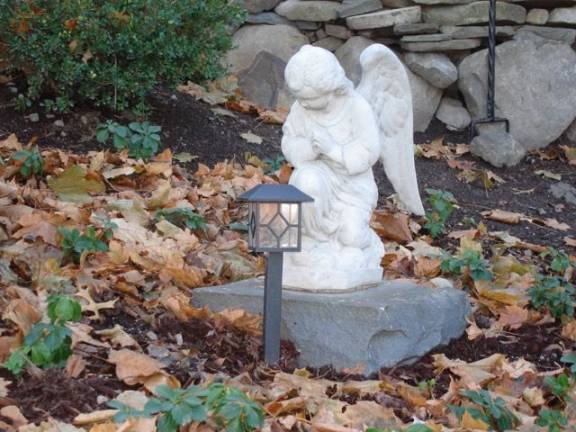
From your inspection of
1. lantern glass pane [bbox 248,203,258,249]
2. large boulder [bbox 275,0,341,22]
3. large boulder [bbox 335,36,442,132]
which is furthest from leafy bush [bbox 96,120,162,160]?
large boulder [bbox 275,0,341,22]

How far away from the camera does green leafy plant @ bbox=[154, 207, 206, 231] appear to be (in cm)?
550

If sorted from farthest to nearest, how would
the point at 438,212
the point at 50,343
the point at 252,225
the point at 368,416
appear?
the point at 438,212, the point at 252,225, the point at 368,416, the point at 50,343

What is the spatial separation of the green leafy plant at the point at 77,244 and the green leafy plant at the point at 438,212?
2388 mm

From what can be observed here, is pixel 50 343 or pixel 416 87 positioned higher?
pixel 416 87

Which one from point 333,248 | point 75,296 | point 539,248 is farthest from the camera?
point 539,248

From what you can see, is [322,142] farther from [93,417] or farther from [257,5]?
[257,5]

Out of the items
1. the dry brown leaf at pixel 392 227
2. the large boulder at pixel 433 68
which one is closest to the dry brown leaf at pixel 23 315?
the dry brown leaf at pixel 392 227

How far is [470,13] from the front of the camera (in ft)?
29.4

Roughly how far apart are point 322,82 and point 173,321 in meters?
1.12

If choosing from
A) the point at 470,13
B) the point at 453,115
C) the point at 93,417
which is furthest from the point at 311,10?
the point at 93,417

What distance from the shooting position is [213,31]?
714cm

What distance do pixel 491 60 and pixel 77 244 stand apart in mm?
4993

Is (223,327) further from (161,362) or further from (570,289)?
(570,289)

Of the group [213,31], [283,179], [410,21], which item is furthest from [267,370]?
[410,21]
